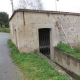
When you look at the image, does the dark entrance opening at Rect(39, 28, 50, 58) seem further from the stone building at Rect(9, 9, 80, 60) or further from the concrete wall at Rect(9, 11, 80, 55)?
the concrete wall at Rect(9, 11, 80, 55)

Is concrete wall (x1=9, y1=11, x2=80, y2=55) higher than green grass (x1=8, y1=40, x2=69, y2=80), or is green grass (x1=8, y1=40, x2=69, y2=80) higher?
concrete wall (x1=9, y1=11, x2=80, y2=55)

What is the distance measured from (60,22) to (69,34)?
4.31 feet

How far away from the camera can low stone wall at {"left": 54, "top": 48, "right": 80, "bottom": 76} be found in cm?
836

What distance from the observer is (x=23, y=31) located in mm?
10555

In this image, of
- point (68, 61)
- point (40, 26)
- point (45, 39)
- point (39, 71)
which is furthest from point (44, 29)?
point (39, 71)

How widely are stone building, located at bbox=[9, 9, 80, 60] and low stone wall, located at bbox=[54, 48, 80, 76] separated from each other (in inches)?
43.0

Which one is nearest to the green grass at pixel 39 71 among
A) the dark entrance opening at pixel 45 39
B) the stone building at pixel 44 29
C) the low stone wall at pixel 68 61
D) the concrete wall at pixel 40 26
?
the low stone wall at pixel 68 61

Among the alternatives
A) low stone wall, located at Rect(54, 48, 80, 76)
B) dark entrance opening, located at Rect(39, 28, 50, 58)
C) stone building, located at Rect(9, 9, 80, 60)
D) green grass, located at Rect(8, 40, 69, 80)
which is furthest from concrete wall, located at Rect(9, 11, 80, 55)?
green grass, located at Rect(8, 40, 69, 80)

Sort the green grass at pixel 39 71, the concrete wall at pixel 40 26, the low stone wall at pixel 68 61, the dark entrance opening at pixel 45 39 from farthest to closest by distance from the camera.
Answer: the dark entrance opening at pixel 45 39
the concrete wall at pixel 40 26
the low stone wall at pixel 68 61
the green grass at pixel 39 71

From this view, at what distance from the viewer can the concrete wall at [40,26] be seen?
10547 mm

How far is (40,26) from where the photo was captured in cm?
1096

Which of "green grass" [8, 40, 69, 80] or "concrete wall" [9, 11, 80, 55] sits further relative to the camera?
"concrete wall" [9, 11, 80, 55]

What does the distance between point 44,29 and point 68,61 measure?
386cm

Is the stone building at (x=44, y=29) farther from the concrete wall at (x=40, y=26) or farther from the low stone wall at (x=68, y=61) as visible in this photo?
the low stone wall at (x=68, y=61)
